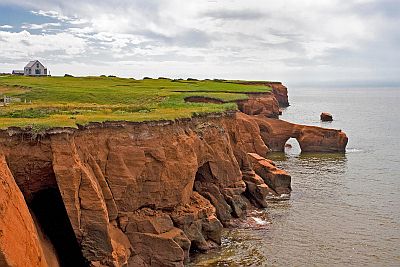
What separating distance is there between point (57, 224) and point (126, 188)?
3.73m

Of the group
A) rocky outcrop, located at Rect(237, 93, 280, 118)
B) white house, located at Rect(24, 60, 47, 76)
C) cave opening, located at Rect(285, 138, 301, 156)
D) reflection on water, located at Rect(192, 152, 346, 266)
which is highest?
white house, located at Rect(24, 60, 47, 76)

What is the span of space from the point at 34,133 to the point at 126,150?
5.21 meters

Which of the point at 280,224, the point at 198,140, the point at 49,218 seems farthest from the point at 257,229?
the point at 49,218

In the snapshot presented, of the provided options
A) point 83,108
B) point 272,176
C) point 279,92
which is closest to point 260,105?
point 272,176

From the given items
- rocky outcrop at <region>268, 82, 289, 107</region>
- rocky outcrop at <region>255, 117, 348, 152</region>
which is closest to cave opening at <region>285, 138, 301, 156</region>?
rocky outcrop at <region>255, 117, 348, 152</region>

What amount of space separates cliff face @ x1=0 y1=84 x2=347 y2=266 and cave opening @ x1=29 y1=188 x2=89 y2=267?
47 mm

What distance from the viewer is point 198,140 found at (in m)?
32.5

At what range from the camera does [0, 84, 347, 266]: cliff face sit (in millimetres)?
22406

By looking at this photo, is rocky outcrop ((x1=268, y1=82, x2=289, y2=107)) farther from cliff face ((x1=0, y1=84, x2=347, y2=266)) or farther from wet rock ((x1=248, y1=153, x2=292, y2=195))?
cliff face ((x1=0, y1=84, x2=347, y2=266))

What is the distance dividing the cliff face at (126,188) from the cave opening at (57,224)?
47mm

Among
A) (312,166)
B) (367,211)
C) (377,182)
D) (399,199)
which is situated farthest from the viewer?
(312,166)

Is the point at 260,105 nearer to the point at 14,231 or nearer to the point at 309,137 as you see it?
the point at 309,137

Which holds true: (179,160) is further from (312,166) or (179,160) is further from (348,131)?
(348,131)

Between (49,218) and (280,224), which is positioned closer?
(49,218)
